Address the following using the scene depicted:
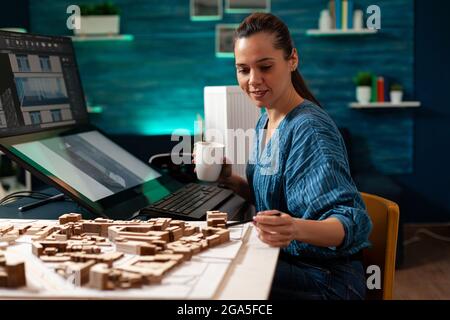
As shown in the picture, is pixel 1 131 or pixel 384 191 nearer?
pixel 1 131

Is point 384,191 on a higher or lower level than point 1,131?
lower

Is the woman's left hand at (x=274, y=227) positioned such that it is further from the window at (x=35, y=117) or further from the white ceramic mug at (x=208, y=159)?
the window at (x=35, y=117)

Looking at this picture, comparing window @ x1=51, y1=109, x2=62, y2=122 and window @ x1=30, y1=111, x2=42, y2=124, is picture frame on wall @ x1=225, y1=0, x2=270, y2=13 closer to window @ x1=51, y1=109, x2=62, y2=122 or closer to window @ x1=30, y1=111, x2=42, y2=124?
window @ x1=51, y1=109, x2=62, y2=122

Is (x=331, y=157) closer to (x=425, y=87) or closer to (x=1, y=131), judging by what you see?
(x=1, y=131)

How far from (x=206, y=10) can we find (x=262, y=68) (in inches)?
124

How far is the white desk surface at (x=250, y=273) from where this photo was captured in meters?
0.88

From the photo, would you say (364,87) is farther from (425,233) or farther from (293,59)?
(293,59)

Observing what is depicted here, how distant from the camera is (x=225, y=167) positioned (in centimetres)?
175

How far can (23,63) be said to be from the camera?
1694mm
